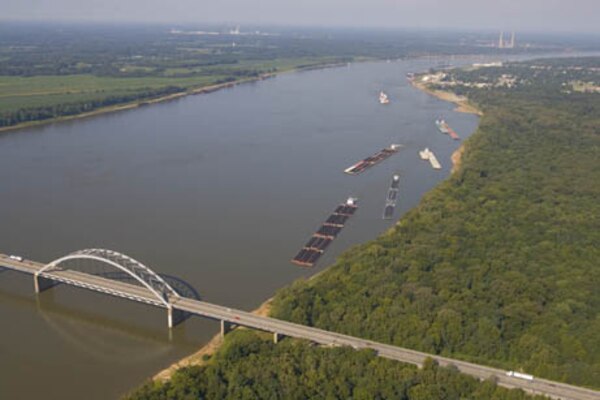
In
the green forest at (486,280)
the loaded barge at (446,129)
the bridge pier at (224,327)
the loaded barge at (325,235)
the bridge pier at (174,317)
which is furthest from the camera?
the loaded barge at (446,129)

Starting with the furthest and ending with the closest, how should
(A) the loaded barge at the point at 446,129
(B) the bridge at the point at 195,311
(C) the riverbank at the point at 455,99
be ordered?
(C) the riverbank at the point at 455,99
(A) the loaded barge at the point at 446,129
(B) the bridge at the point at 195,311

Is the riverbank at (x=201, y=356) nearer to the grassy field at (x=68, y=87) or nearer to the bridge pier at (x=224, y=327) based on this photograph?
the bridge pier at (x=224, y=327)

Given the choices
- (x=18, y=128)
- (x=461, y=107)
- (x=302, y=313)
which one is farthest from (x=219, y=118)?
(x=302, y=313)

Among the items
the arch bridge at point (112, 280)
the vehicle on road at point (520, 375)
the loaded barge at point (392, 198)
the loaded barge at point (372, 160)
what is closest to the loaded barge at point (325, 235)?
the loaded barge at point (392, 198)

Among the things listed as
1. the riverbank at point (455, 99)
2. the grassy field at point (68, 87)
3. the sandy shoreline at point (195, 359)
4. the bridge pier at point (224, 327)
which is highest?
the grassy field at point (68, 87)

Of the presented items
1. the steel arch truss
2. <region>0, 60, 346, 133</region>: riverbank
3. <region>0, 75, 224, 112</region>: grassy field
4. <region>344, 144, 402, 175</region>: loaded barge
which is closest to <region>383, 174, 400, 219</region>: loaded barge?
<region>344, 144, 402, 175</region>: loaded barge

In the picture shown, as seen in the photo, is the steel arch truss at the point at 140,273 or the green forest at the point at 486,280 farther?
the steel arch truss at the point at 140,273

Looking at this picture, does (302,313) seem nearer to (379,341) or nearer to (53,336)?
(379,341)
